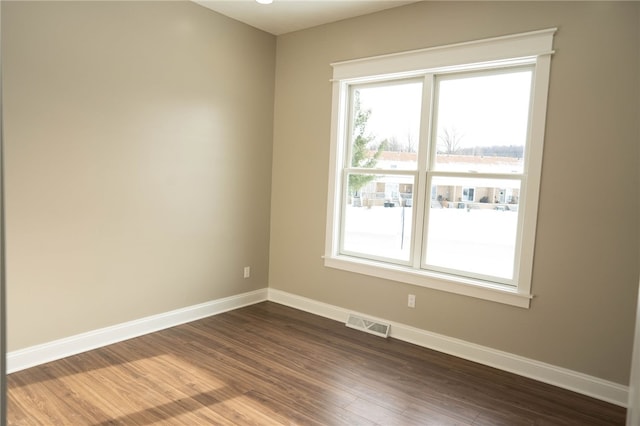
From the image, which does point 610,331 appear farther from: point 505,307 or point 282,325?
point 282,325

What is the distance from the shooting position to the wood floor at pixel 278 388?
2.43 metres

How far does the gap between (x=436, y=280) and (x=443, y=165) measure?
3.18 feet

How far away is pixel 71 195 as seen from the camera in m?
2.99

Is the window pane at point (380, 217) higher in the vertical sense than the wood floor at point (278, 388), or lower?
higher

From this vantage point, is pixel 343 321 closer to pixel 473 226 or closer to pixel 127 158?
pixel 473 226

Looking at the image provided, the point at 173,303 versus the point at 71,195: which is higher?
the point at 71,195

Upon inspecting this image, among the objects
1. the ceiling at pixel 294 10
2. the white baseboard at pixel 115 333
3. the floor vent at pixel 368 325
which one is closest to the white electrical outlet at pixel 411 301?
the floor vent at pixel 368 325

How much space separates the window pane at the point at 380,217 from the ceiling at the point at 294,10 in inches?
58.3

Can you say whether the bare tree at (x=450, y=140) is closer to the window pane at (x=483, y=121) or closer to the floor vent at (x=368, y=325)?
the window pane at (x=483, y=121)

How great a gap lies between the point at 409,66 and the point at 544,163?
4.46 feet

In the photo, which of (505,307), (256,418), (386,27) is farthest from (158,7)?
(505,307)

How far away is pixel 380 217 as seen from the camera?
3941mm

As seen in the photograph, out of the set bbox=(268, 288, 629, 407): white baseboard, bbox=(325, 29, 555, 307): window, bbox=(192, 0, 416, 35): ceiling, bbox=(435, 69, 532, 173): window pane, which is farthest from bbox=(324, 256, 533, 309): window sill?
bbox=(192, 0, 416, 35): ceiling

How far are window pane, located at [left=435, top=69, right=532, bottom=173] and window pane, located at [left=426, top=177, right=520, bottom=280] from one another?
6.1 inches
